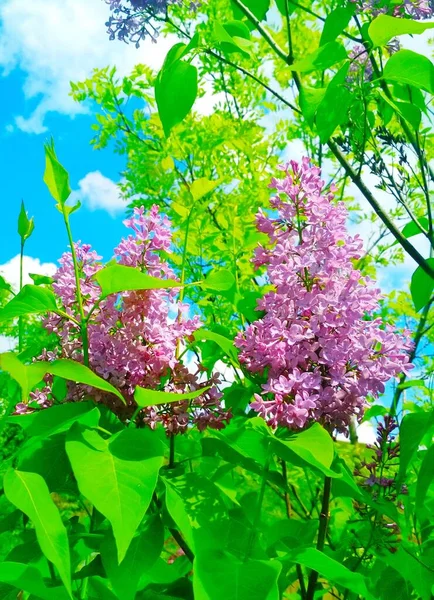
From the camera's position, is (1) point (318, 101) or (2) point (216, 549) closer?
(2) point (216, 549)

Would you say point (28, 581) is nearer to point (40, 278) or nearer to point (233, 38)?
point (40, 278)

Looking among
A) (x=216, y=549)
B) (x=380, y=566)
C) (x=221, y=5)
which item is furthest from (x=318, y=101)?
(x=221, y=5)

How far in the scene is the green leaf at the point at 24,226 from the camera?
1159 mm

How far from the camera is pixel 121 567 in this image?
835mm

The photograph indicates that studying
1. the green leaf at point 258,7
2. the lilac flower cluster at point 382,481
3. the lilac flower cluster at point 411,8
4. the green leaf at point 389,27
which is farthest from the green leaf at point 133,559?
the lilac flower cluster at point 411,8

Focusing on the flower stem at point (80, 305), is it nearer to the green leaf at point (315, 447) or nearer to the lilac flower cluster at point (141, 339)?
the lilac flower cluster at point (141, 339)

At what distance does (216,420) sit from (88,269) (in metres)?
0.35

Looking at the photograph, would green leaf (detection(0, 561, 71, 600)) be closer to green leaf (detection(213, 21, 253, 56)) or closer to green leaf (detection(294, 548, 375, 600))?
green leaf (detection(294, 548, 375, 600))

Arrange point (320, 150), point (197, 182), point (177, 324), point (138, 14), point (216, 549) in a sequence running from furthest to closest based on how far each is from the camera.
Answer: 1. point (320, 150)
2. point (138, 14)
3. point (197, 182)
4. point (177, 324)
5. point (216, 549)

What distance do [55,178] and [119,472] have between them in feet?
1.52

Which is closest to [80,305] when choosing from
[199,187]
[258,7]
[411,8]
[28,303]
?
[28,303]

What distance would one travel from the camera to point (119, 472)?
2.46ft

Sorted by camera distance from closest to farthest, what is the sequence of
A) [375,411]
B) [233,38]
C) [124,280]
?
[124,280]
[233,38]
[375,411]

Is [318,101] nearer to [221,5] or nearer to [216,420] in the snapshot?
[216,420]
